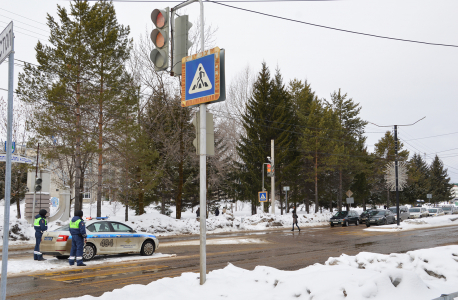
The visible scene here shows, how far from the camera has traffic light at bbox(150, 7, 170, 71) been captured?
707 centimetres

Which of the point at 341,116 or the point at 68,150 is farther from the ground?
the point at 341,116

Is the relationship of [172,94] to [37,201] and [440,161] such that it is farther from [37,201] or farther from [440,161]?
[440,161]

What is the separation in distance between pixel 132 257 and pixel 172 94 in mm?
21558

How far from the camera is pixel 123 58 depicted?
27922mm

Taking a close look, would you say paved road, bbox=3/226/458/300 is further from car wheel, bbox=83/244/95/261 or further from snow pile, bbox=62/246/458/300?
snow pile, bbox=62/246/458/300

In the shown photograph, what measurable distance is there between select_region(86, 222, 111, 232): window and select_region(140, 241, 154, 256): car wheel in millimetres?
1535

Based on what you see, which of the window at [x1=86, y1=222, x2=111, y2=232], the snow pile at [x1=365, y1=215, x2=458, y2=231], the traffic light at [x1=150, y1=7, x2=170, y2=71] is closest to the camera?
the traffic light at [x1=150, y1=7, x2=170, y2=71]

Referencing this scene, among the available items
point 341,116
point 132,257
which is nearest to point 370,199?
point 341,116

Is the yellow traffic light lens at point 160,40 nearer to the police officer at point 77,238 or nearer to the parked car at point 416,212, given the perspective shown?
the police officer at point 77,238

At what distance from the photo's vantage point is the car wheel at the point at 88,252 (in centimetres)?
1384

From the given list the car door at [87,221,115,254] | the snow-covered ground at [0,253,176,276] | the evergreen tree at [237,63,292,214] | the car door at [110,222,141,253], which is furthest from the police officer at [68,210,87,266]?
the evergreen tree at [237,63,292,214]

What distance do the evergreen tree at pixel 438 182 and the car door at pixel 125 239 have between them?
9656 centimetres

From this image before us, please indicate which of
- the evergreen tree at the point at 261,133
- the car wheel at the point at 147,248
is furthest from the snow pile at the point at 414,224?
the car wheel at the point at 147,248

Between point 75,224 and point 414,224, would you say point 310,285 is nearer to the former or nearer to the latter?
point 75,224
